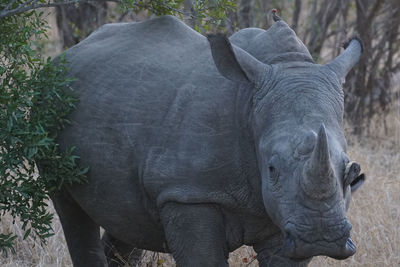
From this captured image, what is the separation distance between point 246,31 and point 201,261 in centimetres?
132

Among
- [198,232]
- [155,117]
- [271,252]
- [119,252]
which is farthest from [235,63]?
[119,252]

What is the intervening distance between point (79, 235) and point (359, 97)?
4167 millimetres

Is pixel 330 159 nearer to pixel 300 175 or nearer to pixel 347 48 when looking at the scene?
pixel 300 175

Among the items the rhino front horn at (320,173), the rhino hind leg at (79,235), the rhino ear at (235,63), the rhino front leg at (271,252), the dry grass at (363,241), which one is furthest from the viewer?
the dry grass at (363,241)

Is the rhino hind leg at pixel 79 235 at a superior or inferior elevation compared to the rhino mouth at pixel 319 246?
inferior

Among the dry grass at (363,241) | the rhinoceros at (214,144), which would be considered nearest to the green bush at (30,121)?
the rhinoceros at (214,144)

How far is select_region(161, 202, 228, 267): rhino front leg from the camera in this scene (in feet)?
13.2

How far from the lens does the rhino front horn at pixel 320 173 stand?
10.7 feet

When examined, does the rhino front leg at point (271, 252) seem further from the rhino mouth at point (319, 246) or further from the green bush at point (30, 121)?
the green bush at point (30, 121)

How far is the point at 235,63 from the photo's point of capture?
3.93 m

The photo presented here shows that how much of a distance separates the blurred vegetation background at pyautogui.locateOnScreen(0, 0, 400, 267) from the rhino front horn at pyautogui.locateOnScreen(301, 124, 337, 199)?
5.63ft

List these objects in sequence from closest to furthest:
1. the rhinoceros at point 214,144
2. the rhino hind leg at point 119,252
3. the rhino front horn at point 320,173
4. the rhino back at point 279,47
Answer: the rhino front horn at point 320,173 < the rhinoceros at point 214,144 < the rhino back at point 279,47 < the rhino hind leg at point 119,252

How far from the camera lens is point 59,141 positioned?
458 centimetres

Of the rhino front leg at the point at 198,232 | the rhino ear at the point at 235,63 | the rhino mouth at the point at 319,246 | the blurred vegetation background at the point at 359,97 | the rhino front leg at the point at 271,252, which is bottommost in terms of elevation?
the blurred vegetation background at the point at 359,97
